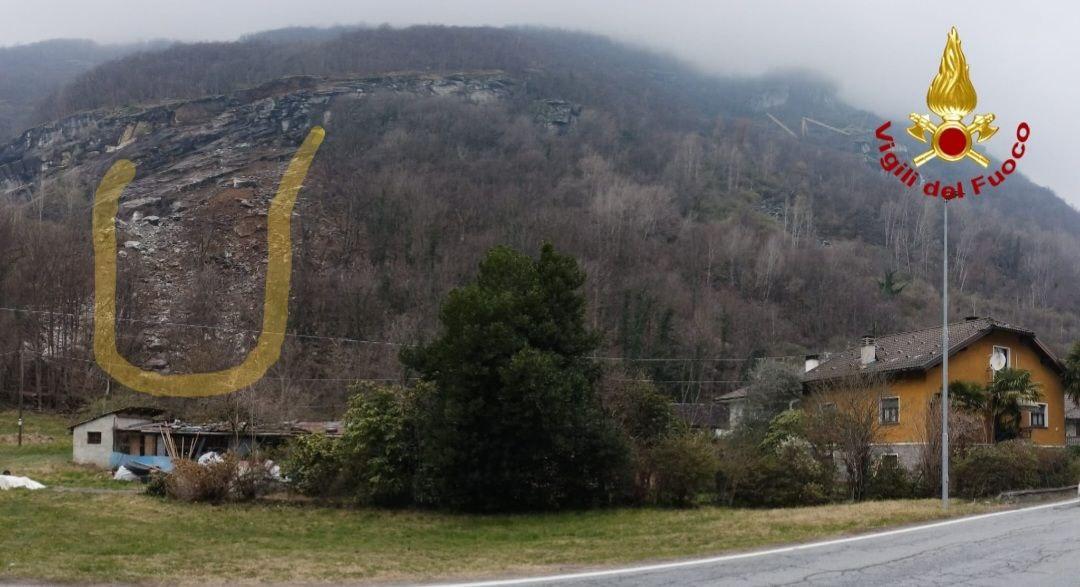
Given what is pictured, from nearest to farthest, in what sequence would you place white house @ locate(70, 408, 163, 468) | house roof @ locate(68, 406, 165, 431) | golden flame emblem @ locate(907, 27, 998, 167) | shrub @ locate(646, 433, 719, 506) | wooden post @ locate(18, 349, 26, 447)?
golden flame emblem @ locate(907, 27, 998, 167)
shrub @ locate(646, 433, 719, 506)
white house @ locate(70, 408, 163, 468)
house roof @ locate(68, 406, 165, 431)
wooden post @ locate(18, 349, 26, 447)

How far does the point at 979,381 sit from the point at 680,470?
17.7 m

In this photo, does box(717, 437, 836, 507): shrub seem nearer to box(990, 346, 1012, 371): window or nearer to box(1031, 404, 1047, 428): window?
box(990, 346, 1012, 371): window

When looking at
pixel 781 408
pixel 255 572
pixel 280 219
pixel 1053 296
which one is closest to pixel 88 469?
pixel 280 219

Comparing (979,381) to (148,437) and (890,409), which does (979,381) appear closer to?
(890,409)

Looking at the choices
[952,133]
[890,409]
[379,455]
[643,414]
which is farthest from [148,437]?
[952,133]

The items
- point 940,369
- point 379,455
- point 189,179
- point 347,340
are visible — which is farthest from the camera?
point 189,179

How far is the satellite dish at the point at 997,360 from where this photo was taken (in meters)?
39.0

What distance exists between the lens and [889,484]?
2845 cm

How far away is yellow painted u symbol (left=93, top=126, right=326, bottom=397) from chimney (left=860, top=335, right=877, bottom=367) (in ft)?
87.4

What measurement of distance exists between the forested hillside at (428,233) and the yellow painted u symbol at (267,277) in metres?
3.96

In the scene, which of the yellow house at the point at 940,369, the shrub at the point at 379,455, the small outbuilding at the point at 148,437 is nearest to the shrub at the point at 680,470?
the shrub at the point at 379,455

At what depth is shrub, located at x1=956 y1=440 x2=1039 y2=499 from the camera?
25.8 meters

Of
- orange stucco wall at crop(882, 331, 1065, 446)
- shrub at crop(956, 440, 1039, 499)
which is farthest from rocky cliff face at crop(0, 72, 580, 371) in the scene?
shrub at crop(956, 440, 1039, 499)

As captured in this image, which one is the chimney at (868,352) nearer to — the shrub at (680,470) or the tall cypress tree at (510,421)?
the shrub at (680,470)
